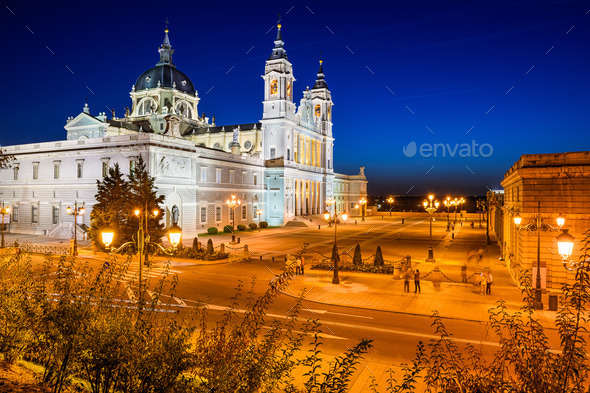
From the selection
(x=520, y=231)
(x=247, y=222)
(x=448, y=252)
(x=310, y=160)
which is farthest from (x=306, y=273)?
(x=310, y=160)

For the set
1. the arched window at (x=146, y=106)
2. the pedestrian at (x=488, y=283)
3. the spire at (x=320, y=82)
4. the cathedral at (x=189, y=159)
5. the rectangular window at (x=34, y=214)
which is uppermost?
the spire at (x=320, y=82)

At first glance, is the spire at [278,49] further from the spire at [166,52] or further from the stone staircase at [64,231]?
the stone staircase at [64,231]

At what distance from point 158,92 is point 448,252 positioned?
61.7 metres

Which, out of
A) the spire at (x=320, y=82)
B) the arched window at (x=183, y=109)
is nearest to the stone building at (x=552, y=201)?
the arched window at (x=183, y=109)

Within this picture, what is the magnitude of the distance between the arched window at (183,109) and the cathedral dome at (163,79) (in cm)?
264

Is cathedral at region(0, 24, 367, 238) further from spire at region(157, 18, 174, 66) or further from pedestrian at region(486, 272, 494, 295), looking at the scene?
pedestrian at region(486, 272, 494, 295)

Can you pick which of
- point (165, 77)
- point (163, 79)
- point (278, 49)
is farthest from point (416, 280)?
point (165, 77)

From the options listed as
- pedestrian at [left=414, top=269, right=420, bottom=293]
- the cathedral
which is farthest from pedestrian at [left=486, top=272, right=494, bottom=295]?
the cathedral

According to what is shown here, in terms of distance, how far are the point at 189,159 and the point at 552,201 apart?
121 ft

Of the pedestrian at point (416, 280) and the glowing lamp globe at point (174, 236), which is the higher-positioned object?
the glowing lamp globe at point (174, 236)

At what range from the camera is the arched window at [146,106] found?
7656 cm

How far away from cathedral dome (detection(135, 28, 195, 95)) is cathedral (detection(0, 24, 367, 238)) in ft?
0.73

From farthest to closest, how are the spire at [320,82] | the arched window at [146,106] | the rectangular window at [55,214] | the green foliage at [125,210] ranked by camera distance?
the spire at [320,82]
the arched window at [146,106]
the rectangular window at [55,214]
the green foliage at [125,210]

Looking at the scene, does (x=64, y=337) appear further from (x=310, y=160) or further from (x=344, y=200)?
(x=344, y=200)
